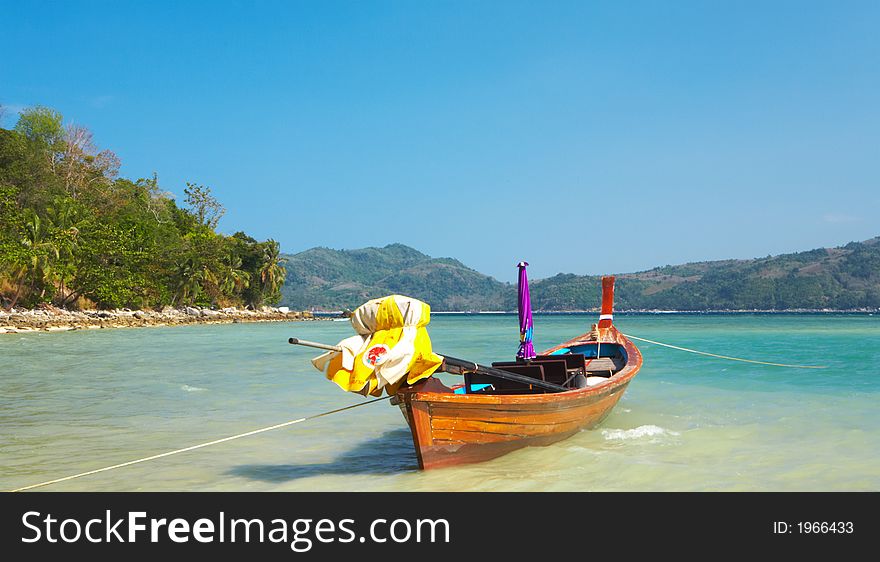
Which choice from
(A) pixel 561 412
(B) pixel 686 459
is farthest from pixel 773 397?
(A) pixel 561 412

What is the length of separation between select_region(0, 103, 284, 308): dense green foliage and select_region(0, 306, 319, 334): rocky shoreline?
1.17m

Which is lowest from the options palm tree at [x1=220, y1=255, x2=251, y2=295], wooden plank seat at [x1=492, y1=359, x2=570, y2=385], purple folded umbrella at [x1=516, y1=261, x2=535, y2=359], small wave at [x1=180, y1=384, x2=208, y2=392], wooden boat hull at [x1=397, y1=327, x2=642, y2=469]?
small wave at [x1=180, y1=384, x2=208, y2=392]

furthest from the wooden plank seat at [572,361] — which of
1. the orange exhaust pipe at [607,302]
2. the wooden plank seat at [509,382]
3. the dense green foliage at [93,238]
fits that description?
the dense green foliage at [93,238]

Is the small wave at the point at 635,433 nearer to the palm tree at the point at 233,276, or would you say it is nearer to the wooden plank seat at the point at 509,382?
the wooden plank seat at the point at 509,382

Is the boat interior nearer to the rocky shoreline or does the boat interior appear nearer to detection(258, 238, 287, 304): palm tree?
the rocky shoreline

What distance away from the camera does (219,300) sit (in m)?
73.6

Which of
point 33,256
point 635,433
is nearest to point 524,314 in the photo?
point 635,433

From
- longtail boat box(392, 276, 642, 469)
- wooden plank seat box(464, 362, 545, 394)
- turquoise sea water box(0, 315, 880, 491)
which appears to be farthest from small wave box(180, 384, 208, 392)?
wooden plank seat box(464, 362, 545, 394)

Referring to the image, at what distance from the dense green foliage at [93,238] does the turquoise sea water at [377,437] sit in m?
24.9

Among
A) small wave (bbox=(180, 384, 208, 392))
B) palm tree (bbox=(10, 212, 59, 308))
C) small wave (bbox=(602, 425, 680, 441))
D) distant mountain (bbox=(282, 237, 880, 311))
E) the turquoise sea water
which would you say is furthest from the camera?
distant mountain (bbox=(282, 237, 880, 311))

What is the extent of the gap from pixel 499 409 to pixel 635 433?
12.0 ft

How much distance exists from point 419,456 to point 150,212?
63.8m

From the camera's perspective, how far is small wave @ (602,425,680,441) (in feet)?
33.3
